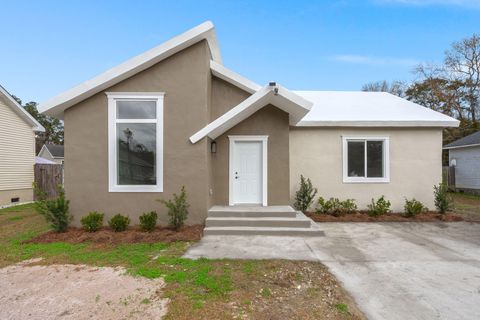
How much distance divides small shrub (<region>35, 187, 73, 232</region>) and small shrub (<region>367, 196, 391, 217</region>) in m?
9.26

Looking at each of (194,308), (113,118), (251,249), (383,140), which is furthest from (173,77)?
(383,140)

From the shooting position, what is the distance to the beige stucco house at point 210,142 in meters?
6.90

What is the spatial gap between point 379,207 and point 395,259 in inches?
169

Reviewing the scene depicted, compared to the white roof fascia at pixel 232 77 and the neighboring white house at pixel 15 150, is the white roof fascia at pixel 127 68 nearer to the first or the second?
the white roof fascia at pixel 232 77

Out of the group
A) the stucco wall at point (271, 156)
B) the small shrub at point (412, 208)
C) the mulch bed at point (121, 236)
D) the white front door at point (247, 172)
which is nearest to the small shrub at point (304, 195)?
the stucco wall at point (271, 156)

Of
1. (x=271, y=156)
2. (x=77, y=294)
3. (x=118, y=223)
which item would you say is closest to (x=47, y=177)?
(x=118, y=223)

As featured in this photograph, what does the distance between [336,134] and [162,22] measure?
8998mm

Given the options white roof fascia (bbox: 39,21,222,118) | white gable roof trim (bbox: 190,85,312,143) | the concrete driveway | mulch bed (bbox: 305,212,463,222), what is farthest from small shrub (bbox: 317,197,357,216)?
white roof fascia (bbox: 39,21,222,118)

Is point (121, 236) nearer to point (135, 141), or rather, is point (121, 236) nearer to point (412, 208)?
point (135, 141)

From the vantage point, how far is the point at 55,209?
6.43 metres

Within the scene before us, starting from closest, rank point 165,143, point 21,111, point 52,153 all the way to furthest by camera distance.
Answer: point 165,143 < point 21,111 < point 52,153

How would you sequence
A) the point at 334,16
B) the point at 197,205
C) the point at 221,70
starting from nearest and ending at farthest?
1. the point at 197,205
2. the point at 221,70
3. the point at 334,16

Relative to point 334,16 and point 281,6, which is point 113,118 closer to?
point 281,6

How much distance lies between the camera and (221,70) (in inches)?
307
